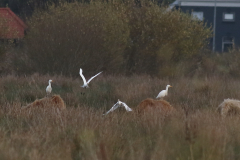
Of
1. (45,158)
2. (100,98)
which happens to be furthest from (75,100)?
(45,158)

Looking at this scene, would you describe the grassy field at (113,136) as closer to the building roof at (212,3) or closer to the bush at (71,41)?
the bush at (71,41)

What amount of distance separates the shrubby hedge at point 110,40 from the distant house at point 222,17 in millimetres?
24544

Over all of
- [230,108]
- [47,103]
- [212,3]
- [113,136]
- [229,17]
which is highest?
[212,3]

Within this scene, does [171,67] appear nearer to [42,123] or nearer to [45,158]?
[42,123]

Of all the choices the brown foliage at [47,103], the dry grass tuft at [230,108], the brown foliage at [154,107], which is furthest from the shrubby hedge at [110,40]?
the dry grass tuft at [230,108]

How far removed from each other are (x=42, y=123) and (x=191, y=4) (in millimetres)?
42059

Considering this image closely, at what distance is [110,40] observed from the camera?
19.7 metres

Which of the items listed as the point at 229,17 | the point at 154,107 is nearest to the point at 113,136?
the point at 154,107

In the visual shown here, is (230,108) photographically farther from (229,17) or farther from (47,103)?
(229,17)

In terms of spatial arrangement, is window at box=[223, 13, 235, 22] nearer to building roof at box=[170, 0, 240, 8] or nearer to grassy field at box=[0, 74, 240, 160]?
building roof at box=[170, 0, 240, 8]

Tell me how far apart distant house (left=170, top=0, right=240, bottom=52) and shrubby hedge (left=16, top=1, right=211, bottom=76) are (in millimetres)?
24544

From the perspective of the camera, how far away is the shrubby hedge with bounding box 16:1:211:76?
729 inches

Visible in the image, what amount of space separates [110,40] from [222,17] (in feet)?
99.9

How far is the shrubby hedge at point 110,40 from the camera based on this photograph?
18.5 m
